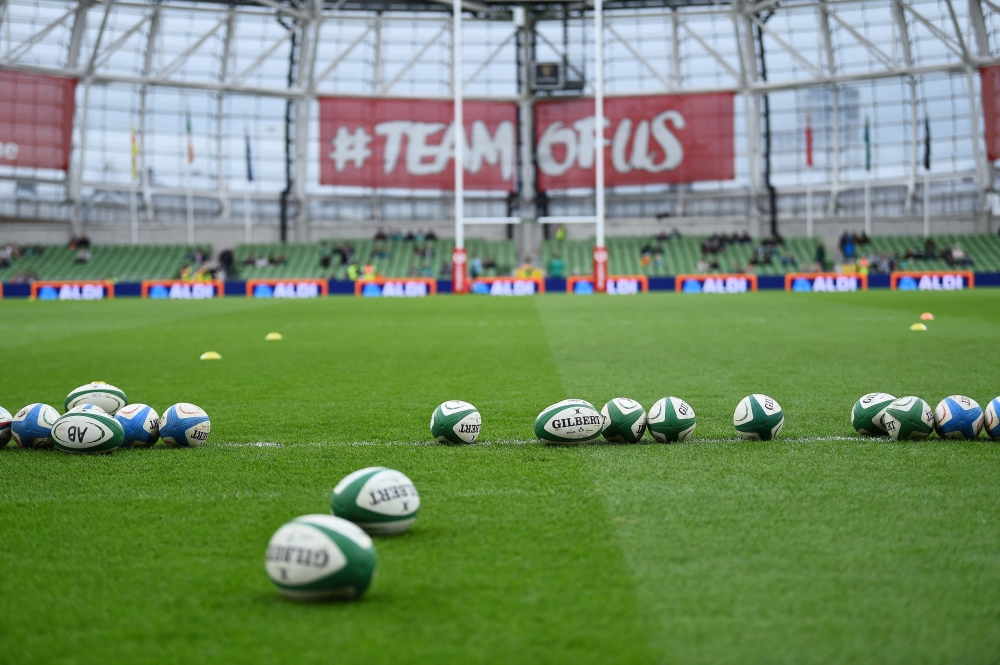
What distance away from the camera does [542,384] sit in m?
9.34

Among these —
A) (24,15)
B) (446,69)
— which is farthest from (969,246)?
(24,15)

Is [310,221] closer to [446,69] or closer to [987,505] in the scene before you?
[446,69]

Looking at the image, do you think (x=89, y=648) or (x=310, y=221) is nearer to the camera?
(x=89, y=648)

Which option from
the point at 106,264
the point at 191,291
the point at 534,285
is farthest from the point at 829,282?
the point at 106,264

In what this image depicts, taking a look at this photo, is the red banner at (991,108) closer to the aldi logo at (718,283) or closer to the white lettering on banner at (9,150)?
the aldi logo at (718,283)

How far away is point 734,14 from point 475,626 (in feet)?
155

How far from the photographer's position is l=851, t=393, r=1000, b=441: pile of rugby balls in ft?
19.6

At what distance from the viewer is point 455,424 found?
6094 mm

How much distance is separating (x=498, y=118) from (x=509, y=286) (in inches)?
466

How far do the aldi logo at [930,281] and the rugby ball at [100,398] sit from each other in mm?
36785

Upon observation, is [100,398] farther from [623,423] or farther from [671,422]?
[671,422]

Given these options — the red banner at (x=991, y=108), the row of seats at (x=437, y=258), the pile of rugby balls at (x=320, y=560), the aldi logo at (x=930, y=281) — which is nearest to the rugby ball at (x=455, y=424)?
the pile of rugby balls at (x=320, y=560)

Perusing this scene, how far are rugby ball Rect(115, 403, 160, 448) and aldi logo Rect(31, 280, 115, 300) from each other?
35853 mm

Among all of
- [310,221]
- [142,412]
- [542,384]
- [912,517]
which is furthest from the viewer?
[310,221]
